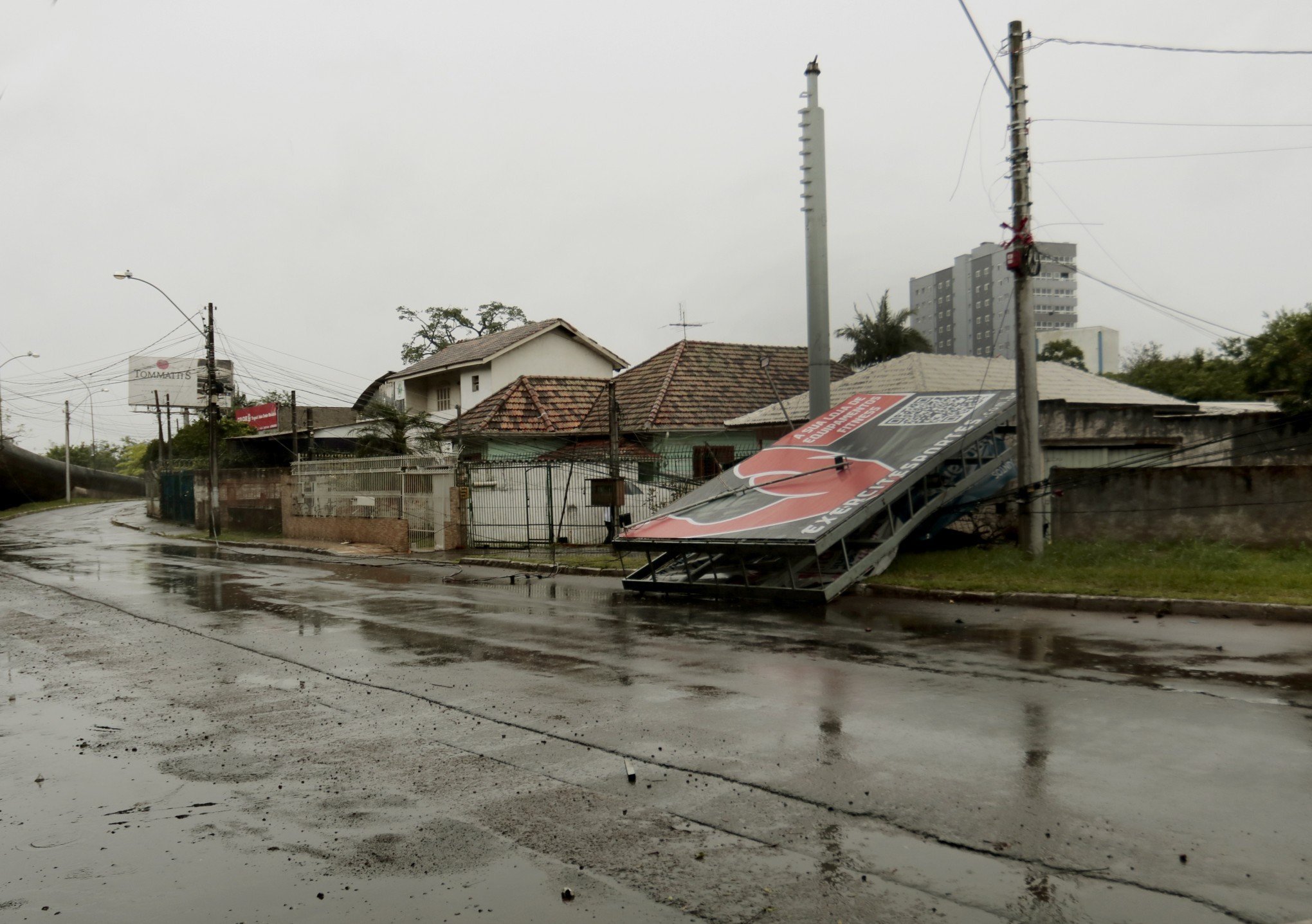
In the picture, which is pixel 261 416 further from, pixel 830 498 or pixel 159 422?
pixel 830 498

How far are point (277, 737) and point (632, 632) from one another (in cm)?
511

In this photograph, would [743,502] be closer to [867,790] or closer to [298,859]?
[867,790]

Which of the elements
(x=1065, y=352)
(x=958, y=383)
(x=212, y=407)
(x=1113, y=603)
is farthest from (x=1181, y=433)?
(x=1065, y=352)

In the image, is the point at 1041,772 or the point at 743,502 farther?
the point at 743,502

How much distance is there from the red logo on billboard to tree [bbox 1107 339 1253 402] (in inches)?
1066

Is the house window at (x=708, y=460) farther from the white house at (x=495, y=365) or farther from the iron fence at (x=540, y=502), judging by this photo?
the white house at (x=495, y=365)

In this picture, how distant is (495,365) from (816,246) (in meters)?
23.5

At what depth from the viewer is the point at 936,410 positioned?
1633cm

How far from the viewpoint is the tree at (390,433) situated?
1357 inches

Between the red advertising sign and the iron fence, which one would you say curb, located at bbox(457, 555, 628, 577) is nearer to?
the iron fence

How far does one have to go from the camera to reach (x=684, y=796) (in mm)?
5488

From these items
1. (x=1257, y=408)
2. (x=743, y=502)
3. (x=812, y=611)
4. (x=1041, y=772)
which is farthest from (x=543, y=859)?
(x=1257, y=408)

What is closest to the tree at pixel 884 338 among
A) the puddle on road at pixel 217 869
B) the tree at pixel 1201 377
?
the tree at pixel 1201 377

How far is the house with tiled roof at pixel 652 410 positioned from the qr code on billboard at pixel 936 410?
10.9 meters
